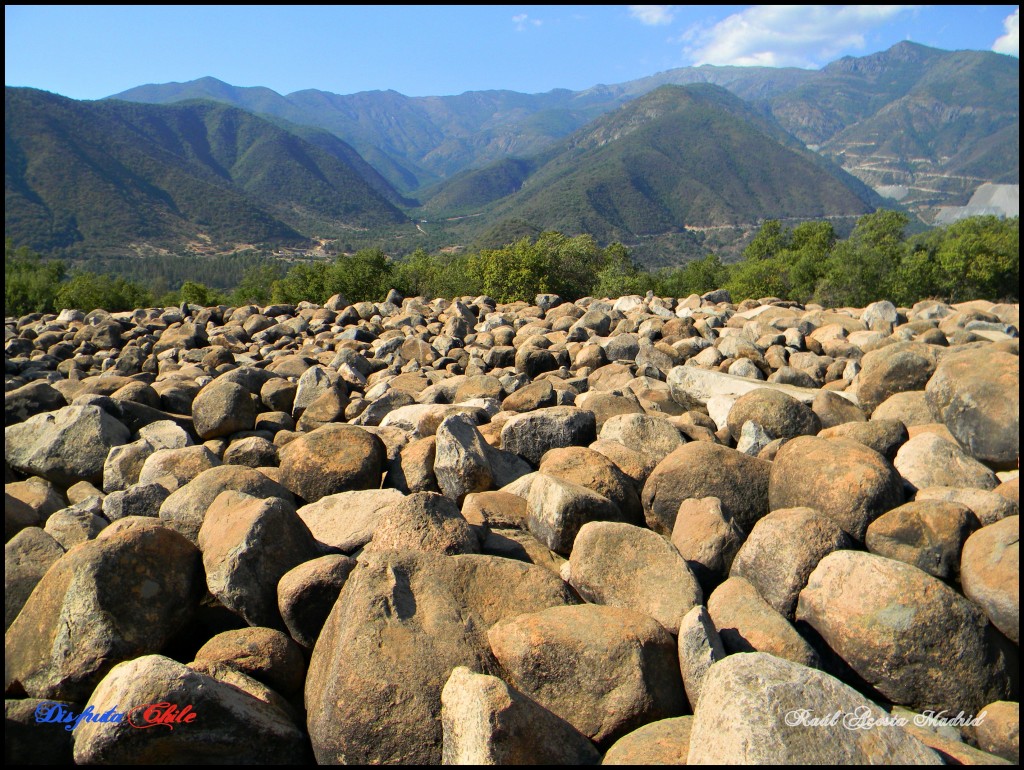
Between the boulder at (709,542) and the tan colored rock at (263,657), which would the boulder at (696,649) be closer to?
the boulder at (709,542)

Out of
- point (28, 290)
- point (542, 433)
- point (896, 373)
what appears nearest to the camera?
point (542, 433)

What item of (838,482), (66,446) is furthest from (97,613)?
(838,482)

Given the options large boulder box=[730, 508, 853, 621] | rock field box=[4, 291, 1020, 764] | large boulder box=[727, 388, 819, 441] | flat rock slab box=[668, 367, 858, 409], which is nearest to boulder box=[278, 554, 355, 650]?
rock field box=[4, 291, 1020, 764]

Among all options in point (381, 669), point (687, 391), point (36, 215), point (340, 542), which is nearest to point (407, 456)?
point (340, 542)

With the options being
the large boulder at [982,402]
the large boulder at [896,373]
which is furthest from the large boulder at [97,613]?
the large boulder at [896,373]

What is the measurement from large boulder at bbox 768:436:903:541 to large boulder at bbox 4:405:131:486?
25.8 ft

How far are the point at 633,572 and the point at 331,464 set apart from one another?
3286 millimetres

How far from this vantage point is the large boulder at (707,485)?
19.0ft

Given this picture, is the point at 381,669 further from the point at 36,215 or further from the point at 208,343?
the point at 36,215

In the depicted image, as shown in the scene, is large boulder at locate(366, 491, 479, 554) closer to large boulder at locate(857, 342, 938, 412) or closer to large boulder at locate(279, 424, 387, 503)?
large boulder at locate(279, 424, 387, 503)

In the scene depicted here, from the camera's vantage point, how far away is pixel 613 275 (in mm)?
37188

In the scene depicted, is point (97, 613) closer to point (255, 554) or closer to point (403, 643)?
point (255, 554)

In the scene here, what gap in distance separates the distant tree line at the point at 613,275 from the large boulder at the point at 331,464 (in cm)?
2168

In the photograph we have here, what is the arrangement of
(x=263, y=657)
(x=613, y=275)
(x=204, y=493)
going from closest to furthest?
(x=263, y=657) → (x=204, y=493) → (x=613, y=275)
